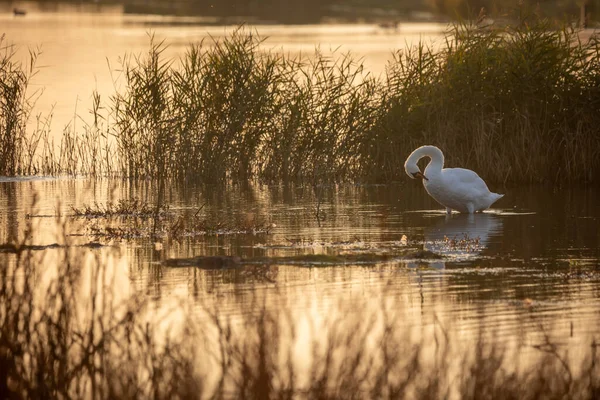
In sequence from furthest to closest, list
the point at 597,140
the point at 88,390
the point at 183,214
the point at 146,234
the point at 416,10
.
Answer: the point at 416,10, the point at 597,140, the point at 183,214, the point at 146,234, the point at 88,390

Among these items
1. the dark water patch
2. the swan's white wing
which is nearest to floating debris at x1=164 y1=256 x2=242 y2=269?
the dark water patch

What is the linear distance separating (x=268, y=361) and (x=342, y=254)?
4.75 metres

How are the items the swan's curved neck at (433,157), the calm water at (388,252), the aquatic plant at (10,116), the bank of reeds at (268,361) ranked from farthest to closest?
the aquatic plant at (10,116) → the swan's curved neck at (433,157) → the calm water at (388,252) → the bank of reeds at (268,361)

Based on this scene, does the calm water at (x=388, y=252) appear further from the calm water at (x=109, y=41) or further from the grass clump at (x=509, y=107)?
the calm water at (x=109, y=41)

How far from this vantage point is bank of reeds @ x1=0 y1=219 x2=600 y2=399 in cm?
691

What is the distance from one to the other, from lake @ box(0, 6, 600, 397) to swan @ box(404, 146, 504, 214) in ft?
0.68

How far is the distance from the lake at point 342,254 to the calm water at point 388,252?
2cm

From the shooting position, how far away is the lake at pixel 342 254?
29.6 ft

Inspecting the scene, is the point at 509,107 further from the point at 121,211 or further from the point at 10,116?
the point at 10,116

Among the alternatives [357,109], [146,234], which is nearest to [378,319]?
[146,234]

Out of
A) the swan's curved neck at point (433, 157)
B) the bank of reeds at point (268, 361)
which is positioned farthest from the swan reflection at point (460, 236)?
the bank of reeds at point (268, 361)

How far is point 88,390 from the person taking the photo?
275 inches

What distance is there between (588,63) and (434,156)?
4.52m

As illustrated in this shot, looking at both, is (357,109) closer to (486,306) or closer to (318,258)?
(318,258)
